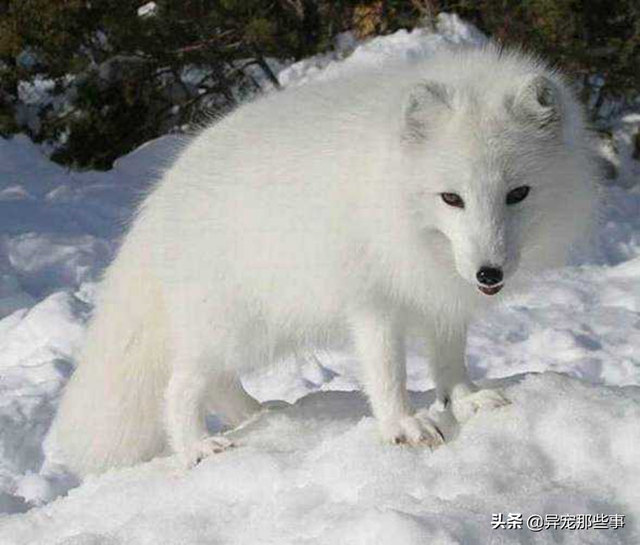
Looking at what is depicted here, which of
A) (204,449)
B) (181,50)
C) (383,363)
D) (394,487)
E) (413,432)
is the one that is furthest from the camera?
(181,50)

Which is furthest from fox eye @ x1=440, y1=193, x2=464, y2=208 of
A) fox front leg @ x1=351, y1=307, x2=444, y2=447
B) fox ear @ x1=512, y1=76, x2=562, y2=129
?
fox front leg @ x1=351, y1=307, x2=444, y2=447

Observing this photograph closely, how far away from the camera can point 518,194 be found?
8.50 feet

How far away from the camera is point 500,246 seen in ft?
8.14

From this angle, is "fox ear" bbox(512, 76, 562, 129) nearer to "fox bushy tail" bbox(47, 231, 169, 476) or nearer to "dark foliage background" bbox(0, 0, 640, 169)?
"fox bushy tail" bbox(47, 231, 169, 476)

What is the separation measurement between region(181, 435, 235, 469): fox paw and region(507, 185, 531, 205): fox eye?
3.54 feet

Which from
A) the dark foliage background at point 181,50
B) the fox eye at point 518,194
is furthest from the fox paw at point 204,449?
the dark foliage background at point 181,50

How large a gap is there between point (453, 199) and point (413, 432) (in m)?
0.61

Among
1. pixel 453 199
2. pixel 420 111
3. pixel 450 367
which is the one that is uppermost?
pixel 420 111

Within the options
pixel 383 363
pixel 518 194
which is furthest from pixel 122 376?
pixel 518 194

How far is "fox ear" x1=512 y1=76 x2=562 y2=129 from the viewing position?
2.65m

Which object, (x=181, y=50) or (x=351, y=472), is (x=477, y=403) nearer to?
(x=351, y=472)

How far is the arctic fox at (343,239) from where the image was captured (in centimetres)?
261

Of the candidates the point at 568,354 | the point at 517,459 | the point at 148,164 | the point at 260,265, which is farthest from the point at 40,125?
the point at 517,459

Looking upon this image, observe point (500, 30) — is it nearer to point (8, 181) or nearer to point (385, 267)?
point (8, 181)
